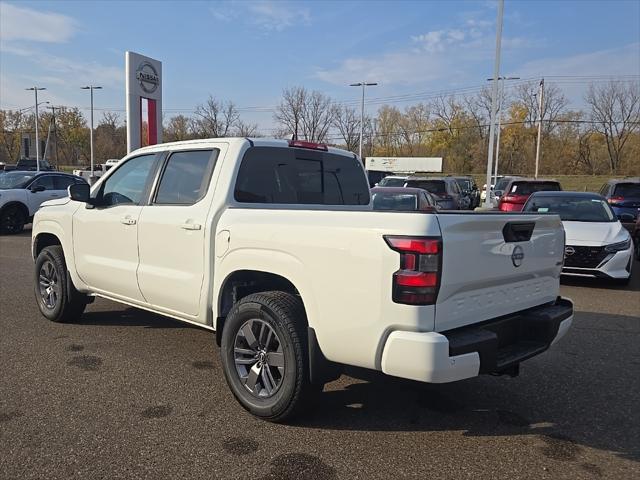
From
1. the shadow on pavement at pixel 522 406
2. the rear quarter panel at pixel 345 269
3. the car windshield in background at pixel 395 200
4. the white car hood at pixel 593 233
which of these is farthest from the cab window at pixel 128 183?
the car windshield in background at pixel 395 200

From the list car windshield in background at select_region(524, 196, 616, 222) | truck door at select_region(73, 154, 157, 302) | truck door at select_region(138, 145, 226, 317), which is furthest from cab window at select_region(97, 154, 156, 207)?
car windshield in background at select_region(524, 196, 616, 222)

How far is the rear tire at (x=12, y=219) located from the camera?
A: 14734 mm

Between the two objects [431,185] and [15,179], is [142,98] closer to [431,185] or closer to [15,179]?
[15,179]

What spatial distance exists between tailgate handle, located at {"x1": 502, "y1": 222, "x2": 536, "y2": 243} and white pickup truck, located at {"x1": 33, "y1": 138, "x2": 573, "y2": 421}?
0.5 inches

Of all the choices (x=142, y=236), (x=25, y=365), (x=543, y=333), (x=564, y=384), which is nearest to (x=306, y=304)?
(x=543, y=333)

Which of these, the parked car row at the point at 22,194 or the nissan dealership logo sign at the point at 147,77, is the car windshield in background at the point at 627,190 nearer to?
the nissan dealership logo sign at the point at 147,77

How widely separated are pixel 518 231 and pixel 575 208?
7.09 meters

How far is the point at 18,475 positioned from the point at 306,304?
5.97ft

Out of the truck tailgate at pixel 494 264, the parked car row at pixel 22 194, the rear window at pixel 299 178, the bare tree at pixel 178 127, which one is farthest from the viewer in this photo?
the bare tree at pixel 178 127

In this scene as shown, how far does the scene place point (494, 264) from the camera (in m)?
3.23

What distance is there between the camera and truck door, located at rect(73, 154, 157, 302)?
4785 millimetres

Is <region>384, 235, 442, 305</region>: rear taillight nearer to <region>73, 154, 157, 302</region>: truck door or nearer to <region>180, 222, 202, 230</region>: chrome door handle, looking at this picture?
<region>180, 222, 202, 230</region>: chrome door handle

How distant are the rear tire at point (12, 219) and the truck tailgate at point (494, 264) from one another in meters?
15.0

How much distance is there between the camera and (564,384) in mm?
4398
